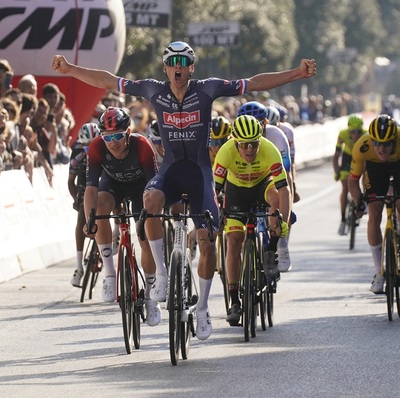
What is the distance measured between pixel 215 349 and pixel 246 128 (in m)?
1.74

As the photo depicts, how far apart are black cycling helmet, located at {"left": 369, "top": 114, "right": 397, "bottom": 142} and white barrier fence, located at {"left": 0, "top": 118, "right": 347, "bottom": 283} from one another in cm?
545

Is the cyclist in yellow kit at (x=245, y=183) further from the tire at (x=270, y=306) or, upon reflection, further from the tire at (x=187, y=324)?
the tire at (x=187, y=324)

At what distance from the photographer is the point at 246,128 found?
12.2 m

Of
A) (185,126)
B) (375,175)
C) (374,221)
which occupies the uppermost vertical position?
(185,126)

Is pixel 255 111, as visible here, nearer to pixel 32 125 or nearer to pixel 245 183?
pixel 245 183

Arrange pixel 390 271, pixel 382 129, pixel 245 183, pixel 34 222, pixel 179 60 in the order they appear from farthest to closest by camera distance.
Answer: pixel 34 222, pixel 382 129, pixel 390 271, pixel 245 183, pixel 179 60

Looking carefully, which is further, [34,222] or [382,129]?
[34,222]

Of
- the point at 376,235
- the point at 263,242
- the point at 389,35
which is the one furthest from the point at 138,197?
the point at 389,35

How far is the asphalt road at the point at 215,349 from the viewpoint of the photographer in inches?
393

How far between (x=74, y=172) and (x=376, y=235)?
3247mm

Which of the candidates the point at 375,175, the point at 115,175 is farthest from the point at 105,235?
the point at 375,175

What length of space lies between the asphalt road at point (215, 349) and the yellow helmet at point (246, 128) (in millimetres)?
1598

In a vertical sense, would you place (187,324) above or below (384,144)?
below

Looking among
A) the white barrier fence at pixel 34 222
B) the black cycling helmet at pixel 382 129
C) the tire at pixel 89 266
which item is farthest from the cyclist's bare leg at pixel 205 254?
the white barrier fence at pixel 34 222
